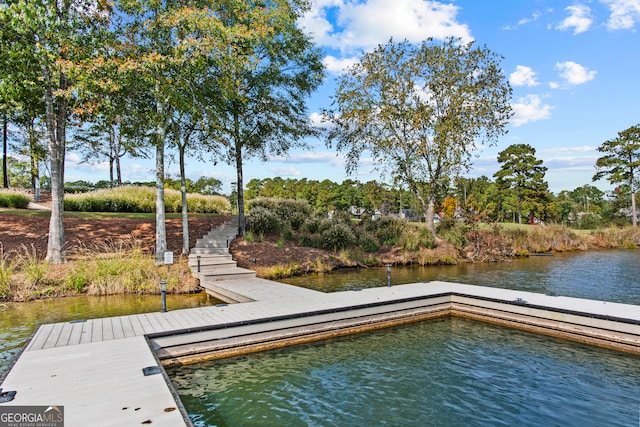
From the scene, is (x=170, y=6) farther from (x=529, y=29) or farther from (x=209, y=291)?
(x=529, y=29)

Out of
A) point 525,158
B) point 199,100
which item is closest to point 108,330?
point 199,100

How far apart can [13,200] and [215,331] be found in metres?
17.0

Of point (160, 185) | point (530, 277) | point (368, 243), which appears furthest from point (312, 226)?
point (530, 277)

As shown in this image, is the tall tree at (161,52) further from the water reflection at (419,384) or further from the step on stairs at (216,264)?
the water reflection at (419,384)

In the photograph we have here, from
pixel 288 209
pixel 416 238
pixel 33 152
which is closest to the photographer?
pixel 33 152

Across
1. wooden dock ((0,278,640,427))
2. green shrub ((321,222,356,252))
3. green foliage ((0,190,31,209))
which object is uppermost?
green foliage ((0,190,31,209))

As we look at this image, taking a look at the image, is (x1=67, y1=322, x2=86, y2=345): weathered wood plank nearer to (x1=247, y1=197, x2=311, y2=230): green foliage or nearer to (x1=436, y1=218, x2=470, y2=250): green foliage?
(x1=247, y1=197, x2=311, y2=230): green foliage

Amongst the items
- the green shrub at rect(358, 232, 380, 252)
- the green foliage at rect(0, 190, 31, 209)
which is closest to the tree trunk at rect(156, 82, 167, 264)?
the green shrub at rect(358, 232, 380, 252)

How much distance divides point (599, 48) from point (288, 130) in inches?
427

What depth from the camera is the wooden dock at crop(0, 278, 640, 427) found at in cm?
382

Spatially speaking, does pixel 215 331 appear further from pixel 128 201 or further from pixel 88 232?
pixel 128 201

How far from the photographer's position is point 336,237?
696 inches

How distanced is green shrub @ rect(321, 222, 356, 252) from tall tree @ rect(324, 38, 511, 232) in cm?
568

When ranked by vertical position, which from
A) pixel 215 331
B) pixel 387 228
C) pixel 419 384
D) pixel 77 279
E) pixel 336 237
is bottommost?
pixel 419 384
